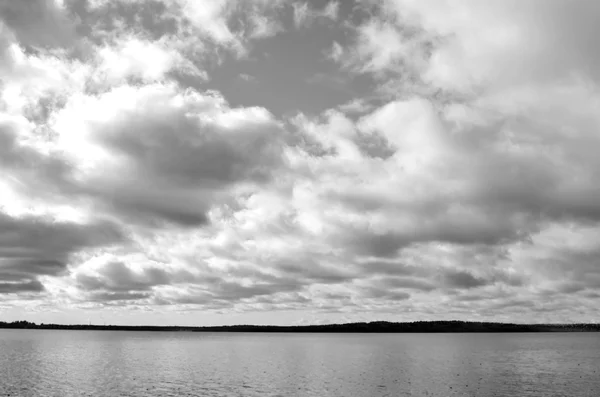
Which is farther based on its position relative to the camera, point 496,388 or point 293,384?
point 293,384

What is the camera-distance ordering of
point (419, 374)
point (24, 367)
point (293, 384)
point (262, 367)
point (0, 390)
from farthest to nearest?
1. point (262, 367)
2. point (24, 367)
3. point (419, 374)
4. point (293, 384)
5. point (0, 390)

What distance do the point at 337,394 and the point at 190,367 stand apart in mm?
55346

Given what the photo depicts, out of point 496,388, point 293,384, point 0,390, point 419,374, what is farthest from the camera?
point 419,374

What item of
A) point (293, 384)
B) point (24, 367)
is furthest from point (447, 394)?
point (24, 367)

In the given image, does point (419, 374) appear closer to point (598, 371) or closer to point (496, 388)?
point (496, 388)

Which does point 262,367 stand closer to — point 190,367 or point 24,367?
point 190,367

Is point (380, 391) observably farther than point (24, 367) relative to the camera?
No

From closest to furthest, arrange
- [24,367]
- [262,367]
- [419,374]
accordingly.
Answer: [419,374] → [24,367] → [262,367]

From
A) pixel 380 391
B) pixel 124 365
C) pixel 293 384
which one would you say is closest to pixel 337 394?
pixel 380 391

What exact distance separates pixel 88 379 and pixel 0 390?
1873cm

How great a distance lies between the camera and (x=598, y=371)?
381 feet

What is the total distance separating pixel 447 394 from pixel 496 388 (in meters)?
11.7

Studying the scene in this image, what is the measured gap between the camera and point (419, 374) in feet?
360

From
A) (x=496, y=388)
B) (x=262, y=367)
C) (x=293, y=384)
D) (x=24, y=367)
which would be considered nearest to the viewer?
(x=496, y=388)
